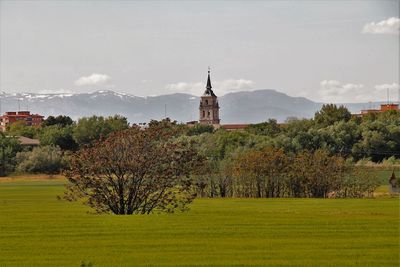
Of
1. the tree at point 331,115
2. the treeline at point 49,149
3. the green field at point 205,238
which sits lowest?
the green field at point 205,238

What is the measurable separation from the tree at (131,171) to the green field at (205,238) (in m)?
1.39

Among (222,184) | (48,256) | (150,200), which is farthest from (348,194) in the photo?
(48,256)

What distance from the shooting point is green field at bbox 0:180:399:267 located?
25922 millimetres

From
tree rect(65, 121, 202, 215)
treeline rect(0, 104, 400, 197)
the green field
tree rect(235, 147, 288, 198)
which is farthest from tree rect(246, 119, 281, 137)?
the green field

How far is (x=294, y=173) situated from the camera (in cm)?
6431

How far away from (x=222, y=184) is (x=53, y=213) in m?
24.1

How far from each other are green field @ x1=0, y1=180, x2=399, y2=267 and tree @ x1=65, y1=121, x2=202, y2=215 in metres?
1.39

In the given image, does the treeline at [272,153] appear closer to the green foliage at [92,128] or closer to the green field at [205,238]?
the green foliage at [92,128]

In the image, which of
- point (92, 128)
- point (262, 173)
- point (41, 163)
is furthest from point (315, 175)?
point (92, 128)

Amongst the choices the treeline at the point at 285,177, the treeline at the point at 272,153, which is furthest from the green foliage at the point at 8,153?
the treeline at the point at 285,177

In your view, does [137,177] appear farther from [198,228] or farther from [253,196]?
[253,196]

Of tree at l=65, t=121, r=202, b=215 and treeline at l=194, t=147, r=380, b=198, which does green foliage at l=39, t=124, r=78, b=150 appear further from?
tree at l=65, t=121, r=202, b=215

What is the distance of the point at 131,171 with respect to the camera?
43.5m

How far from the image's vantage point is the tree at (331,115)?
501 feet
